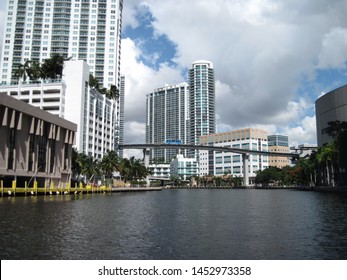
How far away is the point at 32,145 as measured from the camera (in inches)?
3204

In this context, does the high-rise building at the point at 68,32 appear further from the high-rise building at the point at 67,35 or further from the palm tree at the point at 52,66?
the palm tree at the point at 52,66

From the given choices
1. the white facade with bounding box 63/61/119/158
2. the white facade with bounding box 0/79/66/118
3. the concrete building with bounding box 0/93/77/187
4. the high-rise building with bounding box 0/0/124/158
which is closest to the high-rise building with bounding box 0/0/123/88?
the high-rise building with bounding box 0/0/124/158

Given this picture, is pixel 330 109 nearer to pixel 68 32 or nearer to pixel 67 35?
pixel 67 35

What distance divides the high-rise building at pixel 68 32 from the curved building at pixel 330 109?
98.0 m

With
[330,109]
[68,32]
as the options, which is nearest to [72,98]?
[68,32]

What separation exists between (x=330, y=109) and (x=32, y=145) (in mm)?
124971

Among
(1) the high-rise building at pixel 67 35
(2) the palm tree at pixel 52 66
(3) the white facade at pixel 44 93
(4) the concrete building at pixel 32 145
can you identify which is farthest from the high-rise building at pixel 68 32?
(4) the concrete building at pixel 32 145

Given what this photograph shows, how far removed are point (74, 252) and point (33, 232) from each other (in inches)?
276

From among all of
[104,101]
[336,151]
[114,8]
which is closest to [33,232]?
[336,151]

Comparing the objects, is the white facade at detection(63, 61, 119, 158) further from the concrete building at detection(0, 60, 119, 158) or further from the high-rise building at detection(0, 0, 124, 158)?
the high-rise building at detection(0, 0, 124, 158)

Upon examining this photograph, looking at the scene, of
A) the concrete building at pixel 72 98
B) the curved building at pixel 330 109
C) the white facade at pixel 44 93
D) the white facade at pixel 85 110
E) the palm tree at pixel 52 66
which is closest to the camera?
the white facade at pixel 44 93

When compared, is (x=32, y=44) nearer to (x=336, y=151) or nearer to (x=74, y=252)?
(x=336, y=151)

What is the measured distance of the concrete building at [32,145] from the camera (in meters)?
70.4

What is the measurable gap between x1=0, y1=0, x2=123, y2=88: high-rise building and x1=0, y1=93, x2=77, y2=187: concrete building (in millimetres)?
82292
